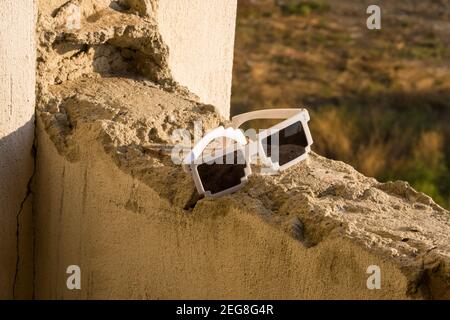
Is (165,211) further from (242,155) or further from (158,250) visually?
(242,155)

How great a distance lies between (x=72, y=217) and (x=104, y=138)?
32cm

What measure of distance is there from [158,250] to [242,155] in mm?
380

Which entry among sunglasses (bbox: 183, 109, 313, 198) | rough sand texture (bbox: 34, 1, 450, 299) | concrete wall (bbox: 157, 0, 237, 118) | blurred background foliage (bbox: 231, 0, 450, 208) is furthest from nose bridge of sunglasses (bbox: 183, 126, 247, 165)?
blurred background foliage (bbox: 231, 0, 450, 208)

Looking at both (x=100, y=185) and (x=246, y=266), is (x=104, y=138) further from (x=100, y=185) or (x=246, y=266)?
(x=246, y=266)

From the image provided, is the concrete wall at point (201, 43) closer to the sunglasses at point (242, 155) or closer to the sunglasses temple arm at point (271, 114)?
the sunglasses temple arm at point (271, 114)

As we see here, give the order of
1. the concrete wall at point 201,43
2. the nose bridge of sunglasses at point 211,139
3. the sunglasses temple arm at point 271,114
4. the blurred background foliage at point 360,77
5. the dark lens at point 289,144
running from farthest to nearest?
the blurred background foliage at point 360,77 → the concrete wall at point 201,43 → the sunglasses temple arm at point 271,114 → the dark lens at point 289,144 → the nose bridge of sunglasses at point 211,139

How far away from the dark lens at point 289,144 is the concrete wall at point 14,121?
0.74 m

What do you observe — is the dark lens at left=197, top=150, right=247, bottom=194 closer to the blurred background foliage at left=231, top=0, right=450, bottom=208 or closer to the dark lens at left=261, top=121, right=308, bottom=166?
the dark lens at left=261, top=121, right=308, bottom=166

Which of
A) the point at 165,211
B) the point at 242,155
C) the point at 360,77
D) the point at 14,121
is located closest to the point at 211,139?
the point at 242,155

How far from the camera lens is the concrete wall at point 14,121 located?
270 centimetres

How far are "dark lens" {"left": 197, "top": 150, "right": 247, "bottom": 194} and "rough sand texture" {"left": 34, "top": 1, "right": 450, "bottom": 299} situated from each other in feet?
0.14

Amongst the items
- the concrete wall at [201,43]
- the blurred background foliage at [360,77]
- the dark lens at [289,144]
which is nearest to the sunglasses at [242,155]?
the dark lens at [289,144]

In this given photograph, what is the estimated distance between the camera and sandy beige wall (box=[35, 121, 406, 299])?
7.31 ft
